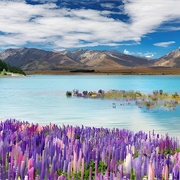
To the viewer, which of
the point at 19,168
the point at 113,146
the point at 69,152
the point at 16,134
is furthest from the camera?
the point at 16,134

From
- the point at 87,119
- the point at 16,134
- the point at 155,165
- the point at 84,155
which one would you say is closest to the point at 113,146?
the point at 84,155

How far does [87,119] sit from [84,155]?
2084 centimetres

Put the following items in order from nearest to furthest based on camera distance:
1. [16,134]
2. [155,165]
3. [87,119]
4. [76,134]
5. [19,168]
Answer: [19,168] → [155,165] → [16,134] → [76,134] → [87,119]

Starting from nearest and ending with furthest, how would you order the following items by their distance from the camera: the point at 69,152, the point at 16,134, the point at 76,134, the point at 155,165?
the point at 155,165
the point at 69,152
the point at 16,134
the point at 76,134

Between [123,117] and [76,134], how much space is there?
58.1 feet

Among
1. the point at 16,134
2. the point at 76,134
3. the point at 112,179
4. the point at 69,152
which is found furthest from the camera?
the point at 76,134

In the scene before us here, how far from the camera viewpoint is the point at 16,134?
34.5 ft

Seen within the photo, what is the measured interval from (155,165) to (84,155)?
5.07 feet

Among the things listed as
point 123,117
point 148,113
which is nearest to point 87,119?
point 123,117

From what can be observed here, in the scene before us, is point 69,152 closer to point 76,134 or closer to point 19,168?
point 19,168

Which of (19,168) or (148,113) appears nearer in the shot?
(19,168)

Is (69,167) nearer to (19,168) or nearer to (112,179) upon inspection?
(19,168)

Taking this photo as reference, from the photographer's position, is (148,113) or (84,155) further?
(148,113)

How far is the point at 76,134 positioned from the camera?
475 inches
